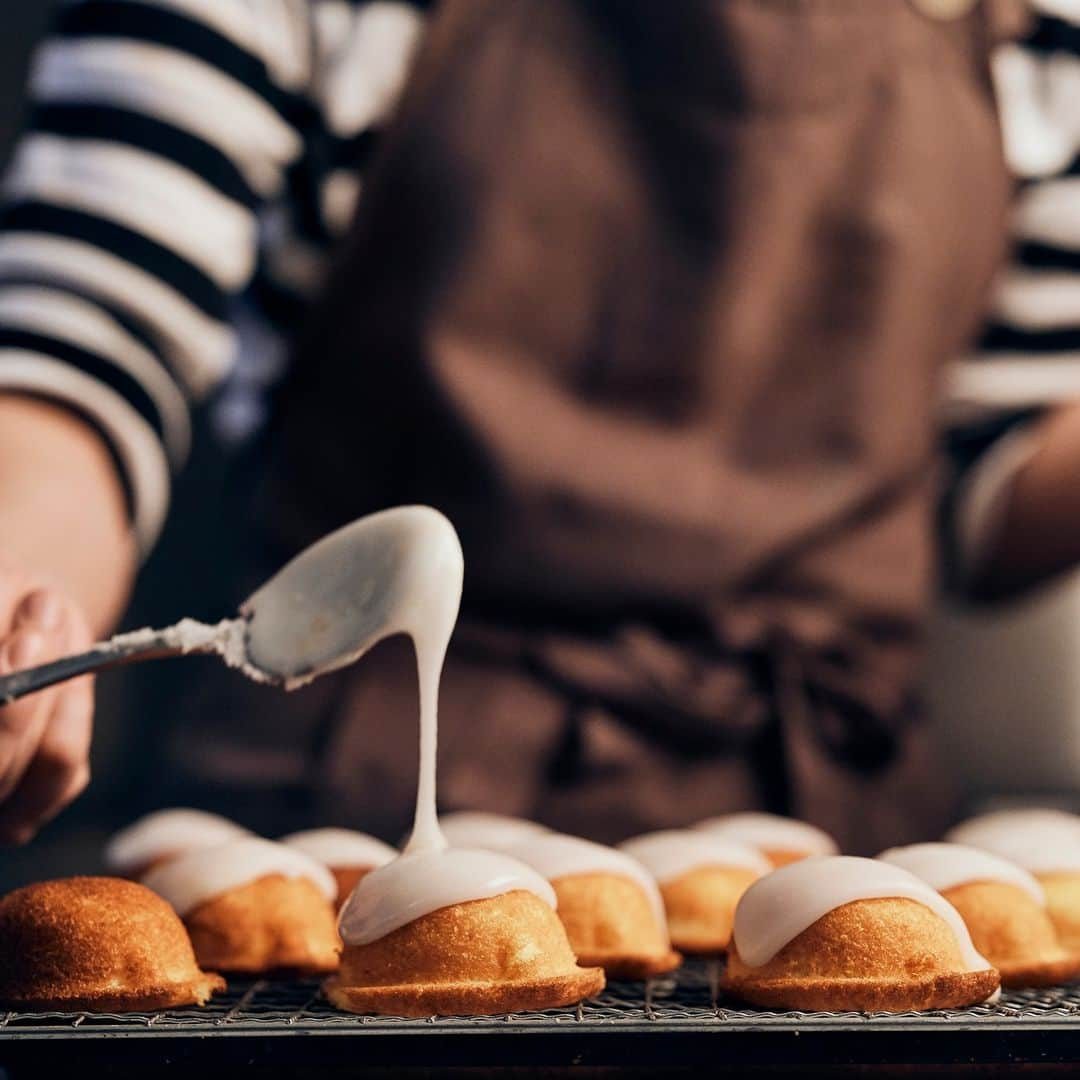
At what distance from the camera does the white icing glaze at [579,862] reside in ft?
2.77

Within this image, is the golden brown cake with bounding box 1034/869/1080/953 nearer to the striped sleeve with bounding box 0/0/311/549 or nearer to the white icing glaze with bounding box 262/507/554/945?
the white icing glaze with bounding box 262/507/554/945

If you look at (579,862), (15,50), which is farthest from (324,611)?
(15,50)

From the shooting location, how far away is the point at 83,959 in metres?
0.72

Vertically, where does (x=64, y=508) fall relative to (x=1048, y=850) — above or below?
above

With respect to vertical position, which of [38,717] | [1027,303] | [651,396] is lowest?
[38,717]

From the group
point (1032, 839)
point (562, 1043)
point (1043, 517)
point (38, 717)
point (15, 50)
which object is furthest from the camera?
point (15, 50)

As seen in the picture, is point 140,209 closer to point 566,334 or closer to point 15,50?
point 566,334

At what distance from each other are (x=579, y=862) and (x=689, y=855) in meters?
0.11

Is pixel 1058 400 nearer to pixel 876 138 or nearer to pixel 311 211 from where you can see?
pixel 876 138

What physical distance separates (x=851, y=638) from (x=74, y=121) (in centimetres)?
77

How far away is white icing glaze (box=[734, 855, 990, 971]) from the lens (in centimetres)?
74

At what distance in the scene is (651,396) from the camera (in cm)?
121

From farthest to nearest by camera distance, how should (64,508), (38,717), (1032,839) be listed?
(64,508) → (1032,839) → (38,717)

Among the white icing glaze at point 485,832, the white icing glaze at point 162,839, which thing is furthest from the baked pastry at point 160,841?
the white icing glaze at point 485,832
